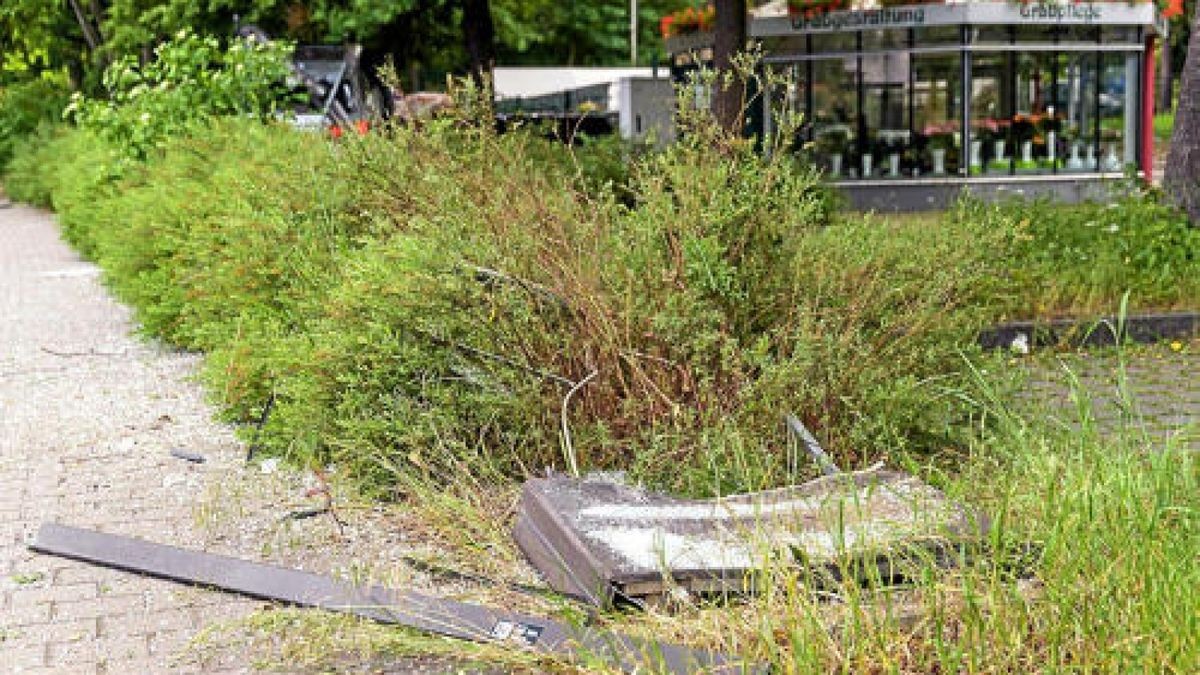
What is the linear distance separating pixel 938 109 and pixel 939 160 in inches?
29.2

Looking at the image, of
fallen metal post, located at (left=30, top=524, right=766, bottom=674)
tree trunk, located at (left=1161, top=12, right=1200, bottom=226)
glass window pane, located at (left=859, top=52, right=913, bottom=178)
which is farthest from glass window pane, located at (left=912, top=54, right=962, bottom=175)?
fallen metal post, located at (left=30, top=524, right=766, bottom=674)

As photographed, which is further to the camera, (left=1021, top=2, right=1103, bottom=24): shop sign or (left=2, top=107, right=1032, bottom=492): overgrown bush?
(left=1021, top=2, right=1103, bottom=24): shop sign

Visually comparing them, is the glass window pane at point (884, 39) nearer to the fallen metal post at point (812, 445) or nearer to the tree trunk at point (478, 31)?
the tree trunk at point (478, 31)

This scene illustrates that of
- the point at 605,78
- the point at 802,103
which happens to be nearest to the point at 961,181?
the point at 802,103

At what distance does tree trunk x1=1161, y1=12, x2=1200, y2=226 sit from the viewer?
12516 mm

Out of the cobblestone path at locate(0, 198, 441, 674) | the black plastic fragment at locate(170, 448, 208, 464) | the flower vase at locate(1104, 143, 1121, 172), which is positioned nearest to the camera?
the cobblestone path at locate(0, 198, 441, 674)

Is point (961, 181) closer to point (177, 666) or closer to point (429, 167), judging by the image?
point (429, 167)

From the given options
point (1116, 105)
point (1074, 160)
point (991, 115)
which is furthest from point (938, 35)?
point (1116, 105)

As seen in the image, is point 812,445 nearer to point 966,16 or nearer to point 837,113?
point 966,16

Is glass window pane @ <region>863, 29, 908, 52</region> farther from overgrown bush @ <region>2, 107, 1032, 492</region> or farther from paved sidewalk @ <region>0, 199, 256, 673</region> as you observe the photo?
overgrown bush @ <region>2, 107, 1032, 492</region>

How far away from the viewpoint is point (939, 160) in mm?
25203

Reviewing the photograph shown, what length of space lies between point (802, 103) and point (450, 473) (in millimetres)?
19800

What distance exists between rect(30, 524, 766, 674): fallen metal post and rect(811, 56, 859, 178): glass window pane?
2027 cm

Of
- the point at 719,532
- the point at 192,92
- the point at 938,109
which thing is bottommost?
the point at 719,532
